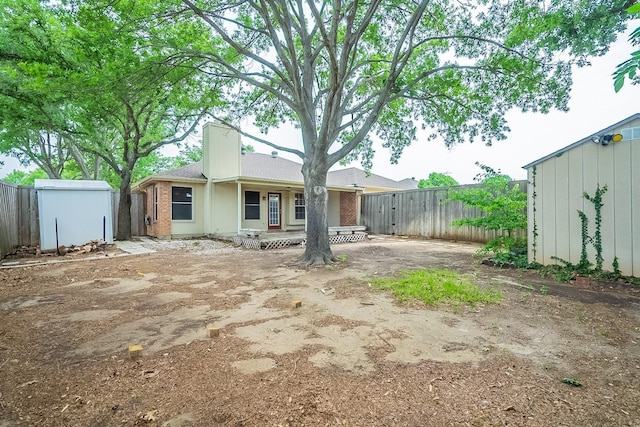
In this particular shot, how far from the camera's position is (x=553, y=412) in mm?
1929

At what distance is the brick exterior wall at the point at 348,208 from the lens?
16641 millimetres

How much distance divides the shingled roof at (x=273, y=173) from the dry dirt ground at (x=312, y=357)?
845 cm

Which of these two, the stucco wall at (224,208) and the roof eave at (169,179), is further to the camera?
the stucco wall at (224,208)

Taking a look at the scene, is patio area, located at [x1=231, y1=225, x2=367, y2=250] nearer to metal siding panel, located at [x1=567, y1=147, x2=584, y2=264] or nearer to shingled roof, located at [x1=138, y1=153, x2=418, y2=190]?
shingled roof, located at [x1=138, y1=153, x2=418, y2=190]

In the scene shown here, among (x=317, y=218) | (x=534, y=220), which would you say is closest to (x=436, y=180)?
(x=534, y=220)

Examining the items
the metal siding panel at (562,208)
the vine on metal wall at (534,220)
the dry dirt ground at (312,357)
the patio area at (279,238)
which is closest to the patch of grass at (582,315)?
the dry dirt ground at (312,357)

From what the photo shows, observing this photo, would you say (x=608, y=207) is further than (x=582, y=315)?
Yes

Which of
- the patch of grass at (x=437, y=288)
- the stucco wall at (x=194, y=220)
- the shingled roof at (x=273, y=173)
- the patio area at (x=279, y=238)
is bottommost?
the patch of grass at (x=437, y=288)

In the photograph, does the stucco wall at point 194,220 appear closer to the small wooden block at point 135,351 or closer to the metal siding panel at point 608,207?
the small wooden block at point 135,351

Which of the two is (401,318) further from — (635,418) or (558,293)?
(558,293)

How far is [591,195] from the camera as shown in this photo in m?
5.72

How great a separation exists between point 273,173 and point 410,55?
9560 mm

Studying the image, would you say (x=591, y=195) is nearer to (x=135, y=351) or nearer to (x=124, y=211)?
(x=135, y=351)

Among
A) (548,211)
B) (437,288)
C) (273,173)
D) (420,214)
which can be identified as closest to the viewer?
(437,288)
